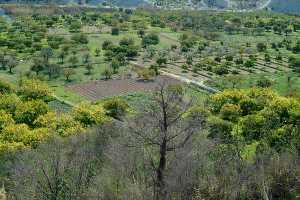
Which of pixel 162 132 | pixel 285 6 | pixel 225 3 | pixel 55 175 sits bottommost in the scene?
pixel 55 175

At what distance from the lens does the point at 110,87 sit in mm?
31656

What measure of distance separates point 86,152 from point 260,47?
31256 mm

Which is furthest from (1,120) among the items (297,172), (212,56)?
(212,56)

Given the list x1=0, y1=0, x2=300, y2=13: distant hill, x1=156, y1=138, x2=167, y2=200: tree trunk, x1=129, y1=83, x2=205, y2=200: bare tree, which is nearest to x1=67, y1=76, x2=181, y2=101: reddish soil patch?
x1=129, y1=83, x2=205, y2=200: bare tree

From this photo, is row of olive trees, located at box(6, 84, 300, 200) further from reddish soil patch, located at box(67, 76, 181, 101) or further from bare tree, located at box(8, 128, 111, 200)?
reddish soil patch, located at box(67, 76, 181, 101)

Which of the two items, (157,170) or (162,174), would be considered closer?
(162,174)

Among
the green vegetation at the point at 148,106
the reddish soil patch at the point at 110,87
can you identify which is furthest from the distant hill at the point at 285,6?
the reddish soil patch at the point at 110,87

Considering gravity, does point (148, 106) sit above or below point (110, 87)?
above

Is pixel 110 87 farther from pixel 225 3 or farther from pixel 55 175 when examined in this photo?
pixel 225 3

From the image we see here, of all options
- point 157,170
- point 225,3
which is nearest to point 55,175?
point 157,170

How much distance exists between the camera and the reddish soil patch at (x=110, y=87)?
30.2 metres

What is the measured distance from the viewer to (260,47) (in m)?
43.9

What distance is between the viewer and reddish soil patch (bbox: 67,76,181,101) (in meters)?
30.2

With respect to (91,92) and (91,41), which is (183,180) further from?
(91,41)
